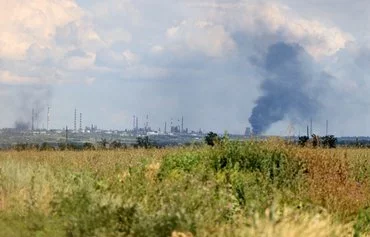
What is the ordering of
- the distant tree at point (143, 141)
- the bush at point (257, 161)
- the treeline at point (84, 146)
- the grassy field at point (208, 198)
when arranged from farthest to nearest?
the distant tree at point (143, 141)
the treeline at point (84, 146)
the bush at point (257, 161)
the grassy field at point (208, 198)

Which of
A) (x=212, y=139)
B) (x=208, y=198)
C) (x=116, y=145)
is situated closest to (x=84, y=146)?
(x=116, y=145)

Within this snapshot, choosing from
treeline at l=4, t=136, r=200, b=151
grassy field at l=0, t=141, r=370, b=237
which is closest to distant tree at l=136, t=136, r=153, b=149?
treeline at l=4, t=136, r=200, b=151

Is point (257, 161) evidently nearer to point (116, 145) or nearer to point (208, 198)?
point (208, 198)

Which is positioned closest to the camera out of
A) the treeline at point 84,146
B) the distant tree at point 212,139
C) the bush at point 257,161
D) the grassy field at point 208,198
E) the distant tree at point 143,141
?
the grassy field at point 208,198

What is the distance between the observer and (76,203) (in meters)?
14.8

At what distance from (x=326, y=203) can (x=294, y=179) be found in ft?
13.4

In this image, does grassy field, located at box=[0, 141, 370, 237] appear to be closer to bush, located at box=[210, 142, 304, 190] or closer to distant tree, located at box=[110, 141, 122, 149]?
bush, located at box=[210, 142, 304, 190]

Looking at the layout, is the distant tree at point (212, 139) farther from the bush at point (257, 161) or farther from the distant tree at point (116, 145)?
the distant tree at point (116, 145)

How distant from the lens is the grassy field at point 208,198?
41.9 feet

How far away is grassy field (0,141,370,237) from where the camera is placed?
12.8 meters

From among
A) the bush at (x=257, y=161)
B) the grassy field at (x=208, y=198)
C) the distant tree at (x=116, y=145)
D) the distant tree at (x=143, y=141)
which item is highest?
the distant tree at (x=143, y=141)

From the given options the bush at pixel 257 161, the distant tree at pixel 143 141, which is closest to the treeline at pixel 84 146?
the distant tree at pixel 143 141

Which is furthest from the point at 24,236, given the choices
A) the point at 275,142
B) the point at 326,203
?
the point at 275,142

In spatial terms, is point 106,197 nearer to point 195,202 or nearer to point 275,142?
point 195,202
